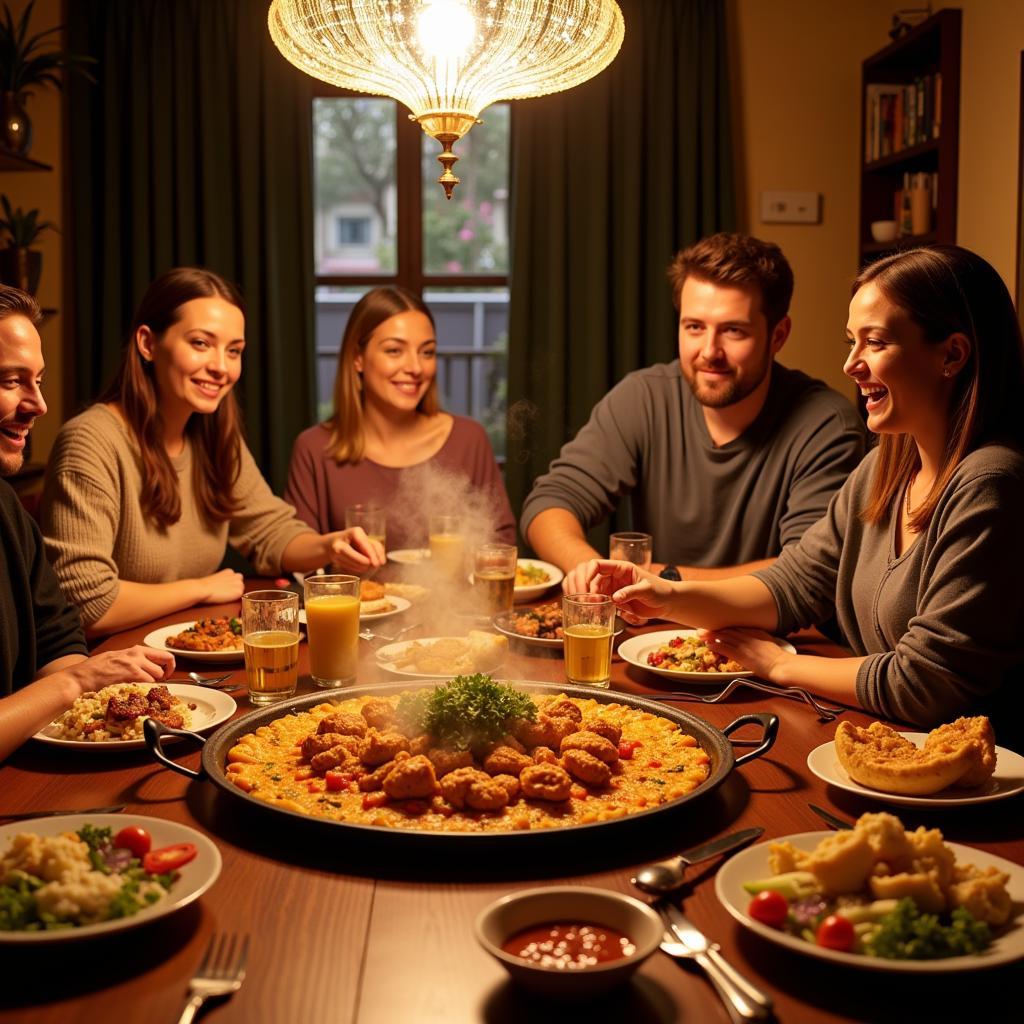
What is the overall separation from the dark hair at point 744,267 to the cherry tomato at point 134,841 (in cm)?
238

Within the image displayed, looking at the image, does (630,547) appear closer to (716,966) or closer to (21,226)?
(716,966)

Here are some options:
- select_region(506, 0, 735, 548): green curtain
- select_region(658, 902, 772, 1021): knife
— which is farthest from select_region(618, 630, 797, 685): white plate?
select_region(506, 0, 735, 548): green curtain

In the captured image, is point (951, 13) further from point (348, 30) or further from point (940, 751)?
point (940, 751)

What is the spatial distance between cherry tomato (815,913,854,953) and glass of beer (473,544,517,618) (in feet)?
4.78

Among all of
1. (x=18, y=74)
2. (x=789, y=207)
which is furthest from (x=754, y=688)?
(x=18, y=74)

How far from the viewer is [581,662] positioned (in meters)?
2.01

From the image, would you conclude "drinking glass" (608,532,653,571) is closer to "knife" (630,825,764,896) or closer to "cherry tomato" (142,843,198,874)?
"knife" (630,825,764,896)

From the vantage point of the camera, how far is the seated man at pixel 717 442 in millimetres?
3168

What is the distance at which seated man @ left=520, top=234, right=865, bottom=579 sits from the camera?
3168 millimetres

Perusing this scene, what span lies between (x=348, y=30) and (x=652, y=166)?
322 centimetres

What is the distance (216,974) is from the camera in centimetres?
105

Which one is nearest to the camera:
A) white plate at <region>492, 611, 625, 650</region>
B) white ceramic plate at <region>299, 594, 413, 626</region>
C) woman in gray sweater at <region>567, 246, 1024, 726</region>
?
woman in gray sweater at <region>567, 246, 1024, 726</region>

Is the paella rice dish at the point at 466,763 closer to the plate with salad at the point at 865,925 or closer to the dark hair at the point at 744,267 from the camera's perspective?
the plate with salad at the point at 865,925

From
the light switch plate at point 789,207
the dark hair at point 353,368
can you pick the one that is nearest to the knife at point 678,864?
the dark hair at point 353,368
